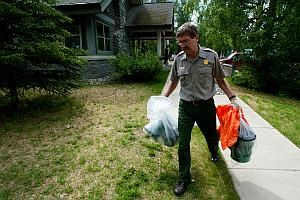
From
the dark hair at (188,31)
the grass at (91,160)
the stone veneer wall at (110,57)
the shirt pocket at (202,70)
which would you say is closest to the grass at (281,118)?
the grass at (91,160)

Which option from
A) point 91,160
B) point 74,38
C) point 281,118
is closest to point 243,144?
point 91,160

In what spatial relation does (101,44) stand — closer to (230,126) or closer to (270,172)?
(270,172)

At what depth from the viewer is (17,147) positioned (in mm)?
4910

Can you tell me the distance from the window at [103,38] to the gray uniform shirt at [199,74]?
1084 cm

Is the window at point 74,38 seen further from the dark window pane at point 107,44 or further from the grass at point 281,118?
the grass at point 281,118

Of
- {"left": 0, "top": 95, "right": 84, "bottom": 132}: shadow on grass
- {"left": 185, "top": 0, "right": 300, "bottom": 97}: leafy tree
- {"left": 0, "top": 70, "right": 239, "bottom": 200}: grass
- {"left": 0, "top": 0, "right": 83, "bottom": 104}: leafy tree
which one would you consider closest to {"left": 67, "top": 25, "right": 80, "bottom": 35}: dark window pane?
{"left": 0, "top": 95, "right": 84, "bottom": 132}: shadow on grass

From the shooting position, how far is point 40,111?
7.10m

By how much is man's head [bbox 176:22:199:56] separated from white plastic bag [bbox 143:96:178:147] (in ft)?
2.50

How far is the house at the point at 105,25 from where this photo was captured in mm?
11867

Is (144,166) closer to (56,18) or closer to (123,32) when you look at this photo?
(56,18)

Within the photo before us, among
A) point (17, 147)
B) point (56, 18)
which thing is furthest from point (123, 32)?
point (17, 147)

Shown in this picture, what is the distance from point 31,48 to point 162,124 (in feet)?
12.8

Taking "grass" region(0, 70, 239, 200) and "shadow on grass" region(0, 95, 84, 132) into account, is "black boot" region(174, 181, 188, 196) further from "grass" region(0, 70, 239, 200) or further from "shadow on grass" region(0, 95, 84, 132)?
"shadow on grass" region(0, 95, 84, 132)

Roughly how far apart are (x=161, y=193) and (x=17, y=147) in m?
2.69
